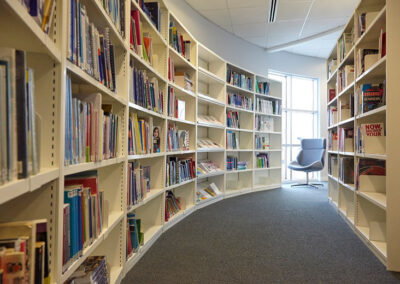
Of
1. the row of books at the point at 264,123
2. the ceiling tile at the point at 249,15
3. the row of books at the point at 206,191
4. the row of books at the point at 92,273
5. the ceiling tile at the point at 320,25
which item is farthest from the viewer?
the row of books at the point at 264,123

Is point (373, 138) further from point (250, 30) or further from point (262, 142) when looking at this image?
point (250, 30)

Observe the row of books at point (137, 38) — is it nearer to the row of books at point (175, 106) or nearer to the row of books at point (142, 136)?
the row of books at point (142, 136)

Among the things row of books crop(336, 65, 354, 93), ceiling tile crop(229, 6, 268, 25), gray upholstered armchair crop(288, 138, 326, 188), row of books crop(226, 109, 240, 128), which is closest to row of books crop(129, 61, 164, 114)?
row of books crop(336, 65, 354, 93)

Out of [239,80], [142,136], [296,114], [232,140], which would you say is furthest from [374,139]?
[296,114]

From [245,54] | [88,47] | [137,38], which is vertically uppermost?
[245,54]

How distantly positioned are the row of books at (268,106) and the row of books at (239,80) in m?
0.38

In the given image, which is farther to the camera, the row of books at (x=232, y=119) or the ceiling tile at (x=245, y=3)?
the row of books at (x=232, y=119)

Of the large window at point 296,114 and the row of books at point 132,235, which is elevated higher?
the large window at point 296,114

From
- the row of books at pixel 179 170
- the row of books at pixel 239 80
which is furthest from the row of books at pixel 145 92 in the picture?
the row of books at pixel 239 80

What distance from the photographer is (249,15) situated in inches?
186

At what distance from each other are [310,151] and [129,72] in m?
5.31

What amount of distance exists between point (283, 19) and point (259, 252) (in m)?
4.06

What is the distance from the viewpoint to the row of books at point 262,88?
18.2ft

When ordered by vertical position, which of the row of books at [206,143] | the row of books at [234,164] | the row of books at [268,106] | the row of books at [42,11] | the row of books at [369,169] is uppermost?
the row of books at [268,106]
